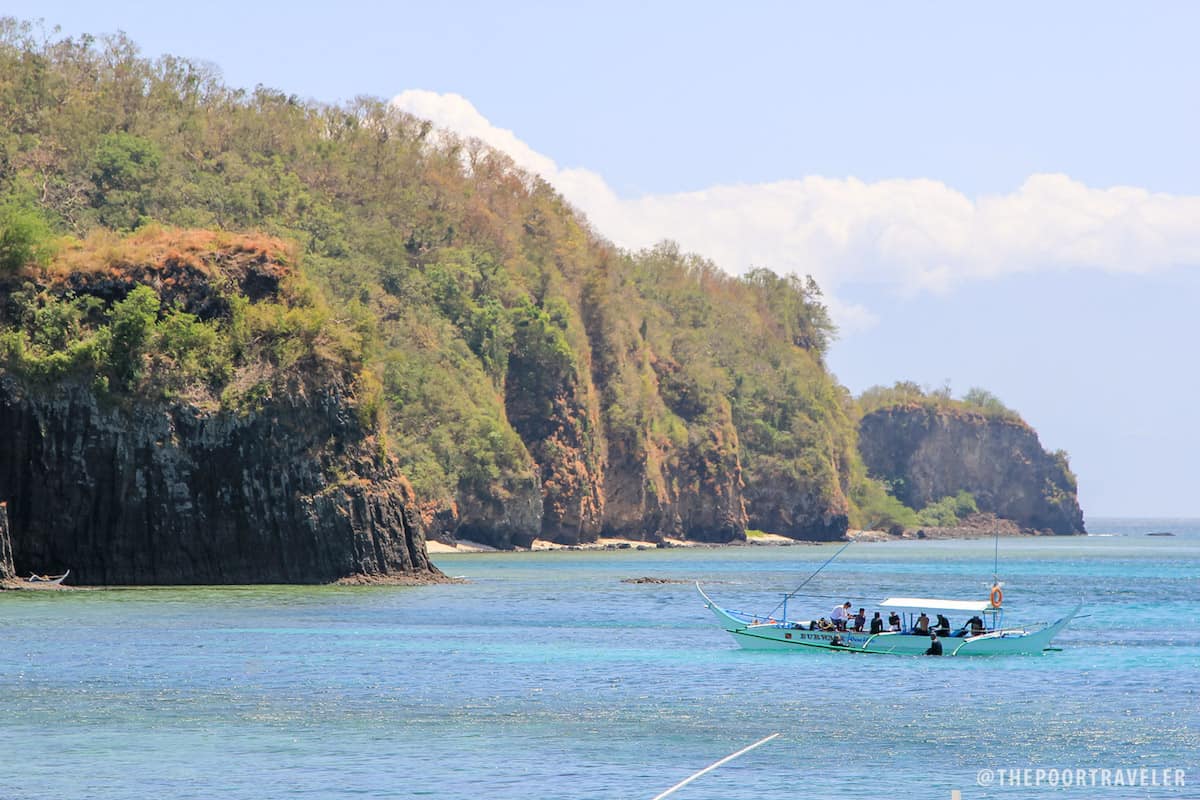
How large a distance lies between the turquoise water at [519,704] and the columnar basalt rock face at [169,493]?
3.92 m

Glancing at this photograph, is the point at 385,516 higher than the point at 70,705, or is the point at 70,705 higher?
the point at 385,516

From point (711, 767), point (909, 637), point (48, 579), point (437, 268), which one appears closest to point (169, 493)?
point (48, 579)

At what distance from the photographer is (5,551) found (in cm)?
7425

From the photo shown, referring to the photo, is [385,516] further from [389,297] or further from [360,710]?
[389,297]

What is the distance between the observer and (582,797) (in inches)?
1172

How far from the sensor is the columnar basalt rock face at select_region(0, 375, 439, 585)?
78.5 m

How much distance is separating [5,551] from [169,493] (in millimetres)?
8160

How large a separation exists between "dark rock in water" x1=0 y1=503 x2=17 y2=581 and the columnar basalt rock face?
3.53 m

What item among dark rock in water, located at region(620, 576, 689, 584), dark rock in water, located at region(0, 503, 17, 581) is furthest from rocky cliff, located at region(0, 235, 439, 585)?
dark rock in water, located at region(620, 576, 689, 584)

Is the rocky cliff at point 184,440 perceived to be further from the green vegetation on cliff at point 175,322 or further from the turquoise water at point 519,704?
the turquoise water at point 519,704

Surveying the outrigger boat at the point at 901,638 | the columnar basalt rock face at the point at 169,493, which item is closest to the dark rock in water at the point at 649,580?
the columnar basalt rock face at the point at 169,493

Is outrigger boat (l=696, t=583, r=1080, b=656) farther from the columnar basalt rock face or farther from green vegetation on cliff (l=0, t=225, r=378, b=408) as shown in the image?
green vegetation on cliff (l=0, t=225, r=378, b=408)

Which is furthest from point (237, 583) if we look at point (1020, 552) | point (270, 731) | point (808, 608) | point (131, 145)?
point (1020, 552)

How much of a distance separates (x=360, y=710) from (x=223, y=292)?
47.7 metres
